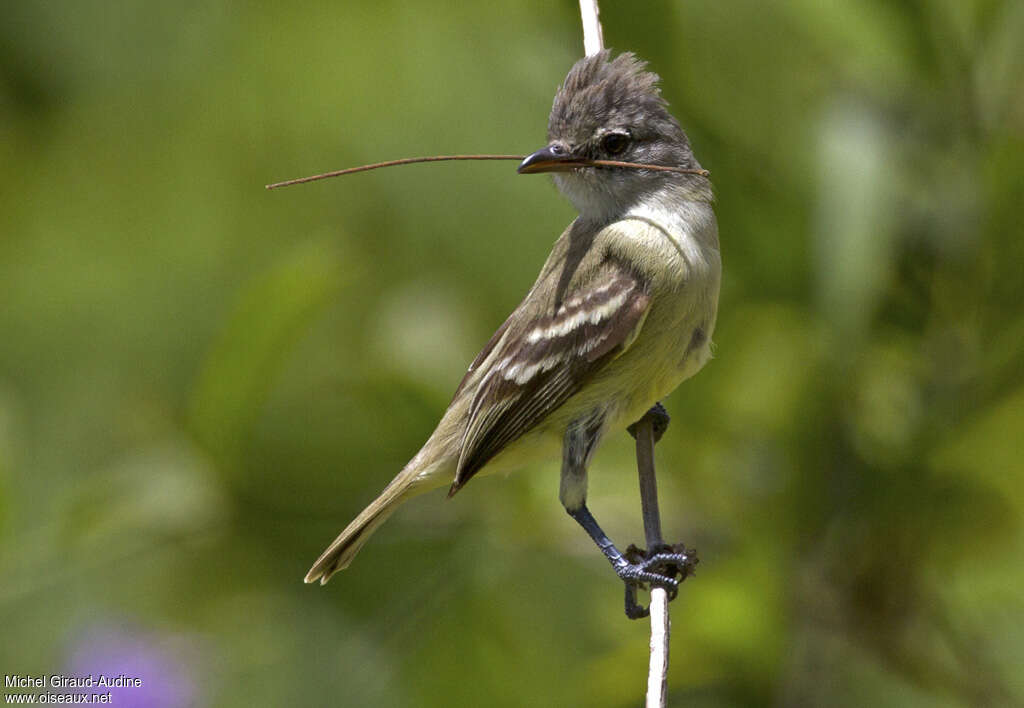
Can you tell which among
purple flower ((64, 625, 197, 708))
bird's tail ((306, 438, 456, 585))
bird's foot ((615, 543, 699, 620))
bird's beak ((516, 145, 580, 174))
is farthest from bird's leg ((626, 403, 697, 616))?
purple flower ((64, 625, 197, 708))

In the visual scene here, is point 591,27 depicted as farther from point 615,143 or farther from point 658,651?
point 658,651

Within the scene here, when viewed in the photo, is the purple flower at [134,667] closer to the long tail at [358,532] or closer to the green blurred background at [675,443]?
the green blurred background at [675,443]

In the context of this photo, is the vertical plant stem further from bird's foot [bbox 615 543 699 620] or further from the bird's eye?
the bird's eye

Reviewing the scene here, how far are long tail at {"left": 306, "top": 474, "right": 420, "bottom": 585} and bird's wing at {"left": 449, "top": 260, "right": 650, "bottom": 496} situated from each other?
203 millimetres

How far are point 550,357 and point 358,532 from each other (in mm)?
620

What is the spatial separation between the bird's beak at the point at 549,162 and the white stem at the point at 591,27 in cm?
25

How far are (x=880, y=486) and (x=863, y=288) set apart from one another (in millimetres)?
444

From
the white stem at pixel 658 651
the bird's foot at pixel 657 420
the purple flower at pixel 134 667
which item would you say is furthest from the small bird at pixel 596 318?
the purple flower at pixel 134 667

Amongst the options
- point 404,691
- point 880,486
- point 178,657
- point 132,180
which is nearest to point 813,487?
point 880,486

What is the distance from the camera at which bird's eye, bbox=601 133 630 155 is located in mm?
3000

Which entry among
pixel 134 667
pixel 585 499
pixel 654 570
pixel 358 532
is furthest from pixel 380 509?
pixel 134 667

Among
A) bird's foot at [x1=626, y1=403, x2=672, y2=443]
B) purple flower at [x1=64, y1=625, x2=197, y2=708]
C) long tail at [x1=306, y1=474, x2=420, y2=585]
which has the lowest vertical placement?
purple flower at [x1=64, y1=625, x2=197, y2=708]

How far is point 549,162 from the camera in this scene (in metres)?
2.80

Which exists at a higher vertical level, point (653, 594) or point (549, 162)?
point (549, 162)
